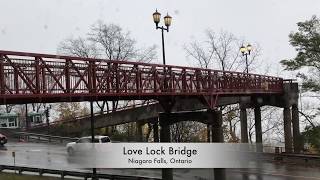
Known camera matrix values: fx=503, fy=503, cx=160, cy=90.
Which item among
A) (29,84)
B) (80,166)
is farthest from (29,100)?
(80,166)

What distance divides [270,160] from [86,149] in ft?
46.3

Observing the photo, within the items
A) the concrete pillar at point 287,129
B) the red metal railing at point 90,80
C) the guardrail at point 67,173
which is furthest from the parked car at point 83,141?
the concrete pillar at point 287,129

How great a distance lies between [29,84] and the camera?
18016 millimetres

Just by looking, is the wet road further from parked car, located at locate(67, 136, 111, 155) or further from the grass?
the grass

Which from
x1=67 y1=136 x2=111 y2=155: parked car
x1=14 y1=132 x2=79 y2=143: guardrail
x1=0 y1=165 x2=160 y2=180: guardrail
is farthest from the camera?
x1=14 y1=132 x2=79 y2=143: guardrail

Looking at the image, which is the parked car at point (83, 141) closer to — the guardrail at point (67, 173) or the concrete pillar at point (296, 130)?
the guardrail at point (67, 173)

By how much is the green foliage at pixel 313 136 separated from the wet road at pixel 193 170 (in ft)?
15.5

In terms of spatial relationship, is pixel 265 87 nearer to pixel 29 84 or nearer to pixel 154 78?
pixel 154 78

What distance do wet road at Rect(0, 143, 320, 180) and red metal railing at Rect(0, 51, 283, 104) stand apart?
5.39 m

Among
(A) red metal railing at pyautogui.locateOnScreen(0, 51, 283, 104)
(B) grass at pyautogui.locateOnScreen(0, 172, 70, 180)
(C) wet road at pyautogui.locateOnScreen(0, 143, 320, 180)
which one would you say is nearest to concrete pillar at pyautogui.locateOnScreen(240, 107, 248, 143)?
(C) wet road at pyautogui.locateOnScreen(0, 143, 320, 180)

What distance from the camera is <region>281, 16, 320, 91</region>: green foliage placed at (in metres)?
40.9

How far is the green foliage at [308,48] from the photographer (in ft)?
134

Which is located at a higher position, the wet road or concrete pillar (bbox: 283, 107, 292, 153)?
concrete pillar (bbox: 283, 107, 292, 153)

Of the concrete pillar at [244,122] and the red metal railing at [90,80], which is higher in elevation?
the red metal railing at [90,80]
